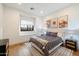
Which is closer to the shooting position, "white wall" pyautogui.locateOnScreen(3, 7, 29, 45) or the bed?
"white wall" pyautogui.locateOnScreen(3, 7, 29, 45)

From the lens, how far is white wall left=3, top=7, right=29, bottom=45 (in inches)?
59.8

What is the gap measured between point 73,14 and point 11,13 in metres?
1.22

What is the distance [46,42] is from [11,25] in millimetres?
840

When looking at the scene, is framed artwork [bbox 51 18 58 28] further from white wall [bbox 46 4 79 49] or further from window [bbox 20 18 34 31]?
window [bbox 20 18 34 31]

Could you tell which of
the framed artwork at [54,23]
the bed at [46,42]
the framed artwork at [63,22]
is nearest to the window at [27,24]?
Result: the bed at [46,42]

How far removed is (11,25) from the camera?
157 cm

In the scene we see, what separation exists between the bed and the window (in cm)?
21

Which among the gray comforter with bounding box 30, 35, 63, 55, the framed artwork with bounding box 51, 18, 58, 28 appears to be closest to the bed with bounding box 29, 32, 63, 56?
the gray comforter with bounding box 30, 35, 63, 55

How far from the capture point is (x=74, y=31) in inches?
62.3

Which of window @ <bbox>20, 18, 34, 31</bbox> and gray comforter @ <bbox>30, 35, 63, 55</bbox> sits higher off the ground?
window @ <bbox>20, 18, 34, 31</bbox>

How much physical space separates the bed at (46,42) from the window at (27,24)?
0.68 feet

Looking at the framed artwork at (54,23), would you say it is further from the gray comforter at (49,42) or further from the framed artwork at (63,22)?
the gray comforter at (49,42)

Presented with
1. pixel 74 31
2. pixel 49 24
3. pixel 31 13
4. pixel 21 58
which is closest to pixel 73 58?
pixel 21 58

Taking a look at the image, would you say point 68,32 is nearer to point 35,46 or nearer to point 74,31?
point 74,31
